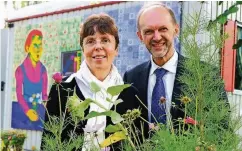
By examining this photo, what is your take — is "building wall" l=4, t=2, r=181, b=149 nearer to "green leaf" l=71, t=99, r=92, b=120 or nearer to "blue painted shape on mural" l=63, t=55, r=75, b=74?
"blue painted shape on mural" l=63, t=55, r=75, b=74

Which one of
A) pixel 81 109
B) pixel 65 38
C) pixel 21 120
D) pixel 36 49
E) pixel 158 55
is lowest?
pixel 21 120

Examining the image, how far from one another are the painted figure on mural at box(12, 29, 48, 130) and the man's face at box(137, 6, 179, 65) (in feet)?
15.1

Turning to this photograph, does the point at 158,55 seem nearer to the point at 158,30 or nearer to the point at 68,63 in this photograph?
the point at 158,30

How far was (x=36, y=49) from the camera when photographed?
6348 mm

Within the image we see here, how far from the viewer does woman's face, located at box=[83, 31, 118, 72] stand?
1464 mm

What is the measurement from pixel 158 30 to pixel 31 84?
16.4 ft

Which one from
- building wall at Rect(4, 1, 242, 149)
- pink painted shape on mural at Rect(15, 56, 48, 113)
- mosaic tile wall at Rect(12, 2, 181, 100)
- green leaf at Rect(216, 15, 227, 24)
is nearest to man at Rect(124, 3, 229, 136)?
green leaf at Rect(216, 15, 227, 24)

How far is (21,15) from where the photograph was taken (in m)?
6.72

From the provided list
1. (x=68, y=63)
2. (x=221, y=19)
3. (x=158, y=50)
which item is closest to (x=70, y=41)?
(x=68, y=63)

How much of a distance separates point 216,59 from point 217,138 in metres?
0.14

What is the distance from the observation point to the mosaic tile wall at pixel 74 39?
490 cm

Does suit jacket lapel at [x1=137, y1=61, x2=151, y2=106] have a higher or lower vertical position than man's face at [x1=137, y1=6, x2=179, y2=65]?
lower

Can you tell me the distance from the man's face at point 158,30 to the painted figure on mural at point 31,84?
181 inches

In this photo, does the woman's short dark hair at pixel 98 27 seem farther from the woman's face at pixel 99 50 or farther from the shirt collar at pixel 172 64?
the shirt collar at pixel 172 64
